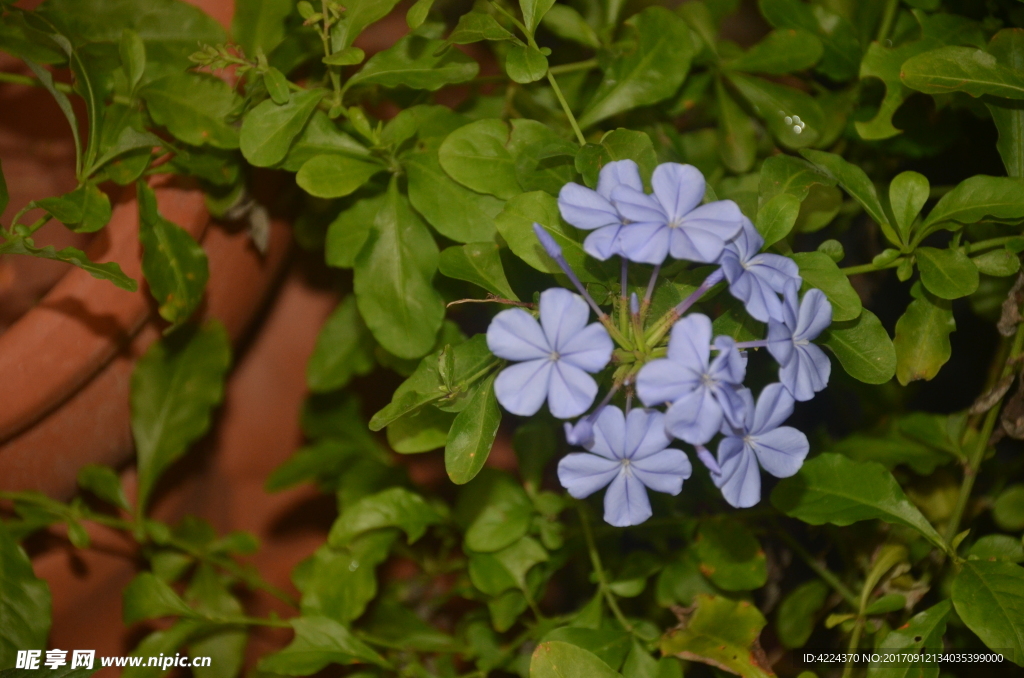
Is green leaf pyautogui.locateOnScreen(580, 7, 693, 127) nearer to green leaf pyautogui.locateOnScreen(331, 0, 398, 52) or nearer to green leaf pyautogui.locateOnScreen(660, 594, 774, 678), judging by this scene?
green leaf pyautogui.locateOnScreen(331, 0, 398, 52)

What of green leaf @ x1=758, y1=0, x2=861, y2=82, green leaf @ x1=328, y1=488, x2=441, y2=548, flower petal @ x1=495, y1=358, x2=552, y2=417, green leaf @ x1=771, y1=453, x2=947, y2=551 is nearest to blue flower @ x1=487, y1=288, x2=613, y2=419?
flower petal @ x1=495, y1=358, x2=552, y2=417

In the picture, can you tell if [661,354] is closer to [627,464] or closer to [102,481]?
[627,464]

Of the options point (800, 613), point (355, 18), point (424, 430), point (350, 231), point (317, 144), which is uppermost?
point (355, 18)

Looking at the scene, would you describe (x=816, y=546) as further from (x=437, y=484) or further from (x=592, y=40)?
(x=592, y=40)

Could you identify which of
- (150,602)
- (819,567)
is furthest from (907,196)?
(150,602)

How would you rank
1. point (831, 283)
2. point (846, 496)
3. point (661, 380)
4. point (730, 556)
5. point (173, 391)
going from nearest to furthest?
point (661, 380) → point (831, 283) → point (846, 496) → point (730, 556) → point (173, 391)
